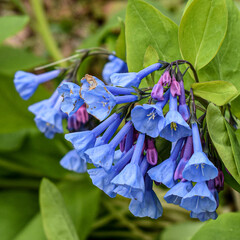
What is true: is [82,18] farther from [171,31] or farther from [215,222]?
[215,222]

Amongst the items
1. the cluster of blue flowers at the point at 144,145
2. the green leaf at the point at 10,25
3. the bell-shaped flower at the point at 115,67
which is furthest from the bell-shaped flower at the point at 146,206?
the green leaf at the point at 10,25

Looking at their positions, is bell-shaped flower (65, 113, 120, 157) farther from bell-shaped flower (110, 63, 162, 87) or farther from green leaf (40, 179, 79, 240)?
green leaf (40, 179, 79, 240)

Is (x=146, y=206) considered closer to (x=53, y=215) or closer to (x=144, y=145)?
(x=144, y=145)

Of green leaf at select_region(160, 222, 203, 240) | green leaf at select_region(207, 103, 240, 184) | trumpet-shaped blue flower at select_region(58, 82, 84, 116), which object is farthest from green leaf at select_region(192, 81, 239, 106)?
green leaf at select_region(160, 222, 203, 240)

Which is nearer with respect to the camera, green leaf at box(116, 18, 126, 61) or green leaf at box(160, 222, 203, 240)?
green leaf at box(116, 18, 126, 61)

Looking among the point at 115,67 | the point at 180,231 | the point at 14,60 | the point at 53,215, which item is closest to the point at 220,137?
the point at 115,67

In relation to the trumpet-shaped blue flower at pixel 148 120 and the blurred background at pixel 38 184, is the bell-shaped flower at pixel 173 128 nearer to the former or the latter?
the trumpet-shaped blue flower at pixel 148 120
